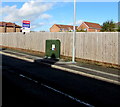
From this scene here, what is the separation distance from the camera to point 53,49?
16219 mm

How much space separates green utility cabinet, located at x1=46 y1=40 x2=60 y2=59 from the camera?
52.5 ft

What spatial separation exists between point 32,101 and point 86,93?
2.15 meters

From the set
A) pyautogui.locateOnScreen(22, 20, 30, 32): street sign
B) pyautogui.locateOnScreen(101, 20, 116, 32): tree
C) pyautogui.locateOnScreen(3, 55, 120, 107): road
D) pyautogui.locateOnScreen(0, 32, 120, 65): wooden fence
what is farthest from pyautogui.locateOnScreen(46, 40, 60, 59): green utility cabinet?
pyautogui.locateOnScreen(101, 20, 116, 32): tree

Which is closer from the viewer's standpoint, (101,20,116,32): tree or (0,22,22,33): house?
(101,20,116,32): tree

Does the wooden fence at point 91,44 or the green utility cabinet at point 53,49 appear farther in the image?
the green utility cabinet at point 53,49

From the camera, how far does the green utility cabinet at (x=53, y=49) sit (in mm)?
16016

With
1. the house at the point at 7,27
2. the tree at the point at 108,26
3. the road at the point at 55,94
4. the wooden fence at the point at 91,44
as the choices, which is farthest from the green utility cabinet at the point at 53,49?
the house at the point at 7,27

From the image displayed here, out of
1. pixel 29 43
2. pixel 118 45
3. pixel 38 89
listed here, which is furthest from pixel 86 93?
pixel 29 43

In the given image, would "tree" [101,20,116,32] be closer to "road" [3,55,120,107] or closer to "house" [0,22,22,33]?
"house" [0,22,22,33]

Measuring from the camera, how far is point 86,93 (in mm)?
6445

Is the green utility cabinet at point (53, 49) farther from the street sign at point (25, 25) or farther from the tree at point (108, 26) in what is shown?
the tree at point (108, 26)

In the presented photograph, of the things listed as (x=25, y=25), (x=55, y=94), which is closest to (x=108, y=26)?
(x=25, y=25)

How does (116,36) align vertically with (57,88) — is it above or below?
above

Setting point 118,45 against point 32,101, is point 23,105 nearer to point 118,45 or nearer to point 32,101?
point 32,101
